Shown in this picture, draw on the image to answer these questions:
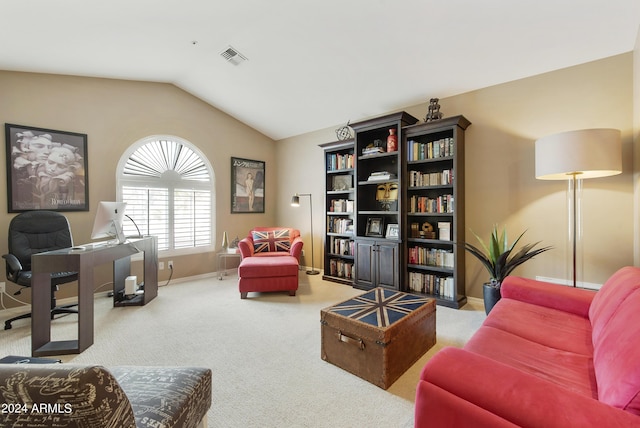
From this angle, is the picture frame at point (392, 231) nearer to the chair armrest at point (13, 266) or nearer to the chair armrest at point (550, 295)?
the chair armrest at point (550, 295)

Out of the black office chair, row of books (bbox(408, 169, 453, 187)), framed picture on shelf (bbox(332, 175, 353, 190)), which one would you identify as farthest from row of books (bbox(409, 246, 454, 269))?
the black office chair

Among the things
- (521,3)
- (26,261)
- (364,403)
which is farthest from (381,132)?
(26,261)

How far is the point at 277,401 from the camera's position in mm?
1623

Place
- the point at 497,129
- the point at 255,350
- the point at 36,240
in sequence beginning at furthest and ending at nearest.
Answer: the point at 497,129 < the point at 36,240 < the point at 255,350

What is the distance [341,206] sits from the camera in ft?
14.2

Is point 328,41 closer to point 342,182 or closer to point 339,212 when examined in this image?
point 342,182

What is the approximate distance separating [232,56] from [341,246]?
9.52ft

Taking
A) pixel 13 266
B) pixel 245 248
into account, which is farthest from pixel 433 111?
pixel 13 266

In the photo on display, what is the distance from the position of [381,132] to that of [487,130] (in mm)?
1331

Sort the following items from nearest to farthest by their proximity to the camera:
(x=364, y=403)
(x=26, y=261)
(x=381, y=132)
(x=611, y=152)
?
(x=364, y=403) → (x=611, y=152) → (x=26, y=261) → (x=381, y=132)

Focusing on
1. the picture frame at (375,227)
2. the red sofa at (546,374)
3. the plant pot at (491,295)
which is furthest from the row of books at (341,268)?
the red sofa at (546,374)

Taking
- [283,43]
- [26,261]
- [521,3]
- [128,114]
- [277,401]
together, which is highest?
[283,43]

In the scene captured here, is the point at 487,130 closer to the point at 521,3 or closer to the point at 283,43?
the point at 521,3

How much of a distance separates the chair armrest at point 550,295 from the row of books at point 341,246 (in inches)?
88.7
